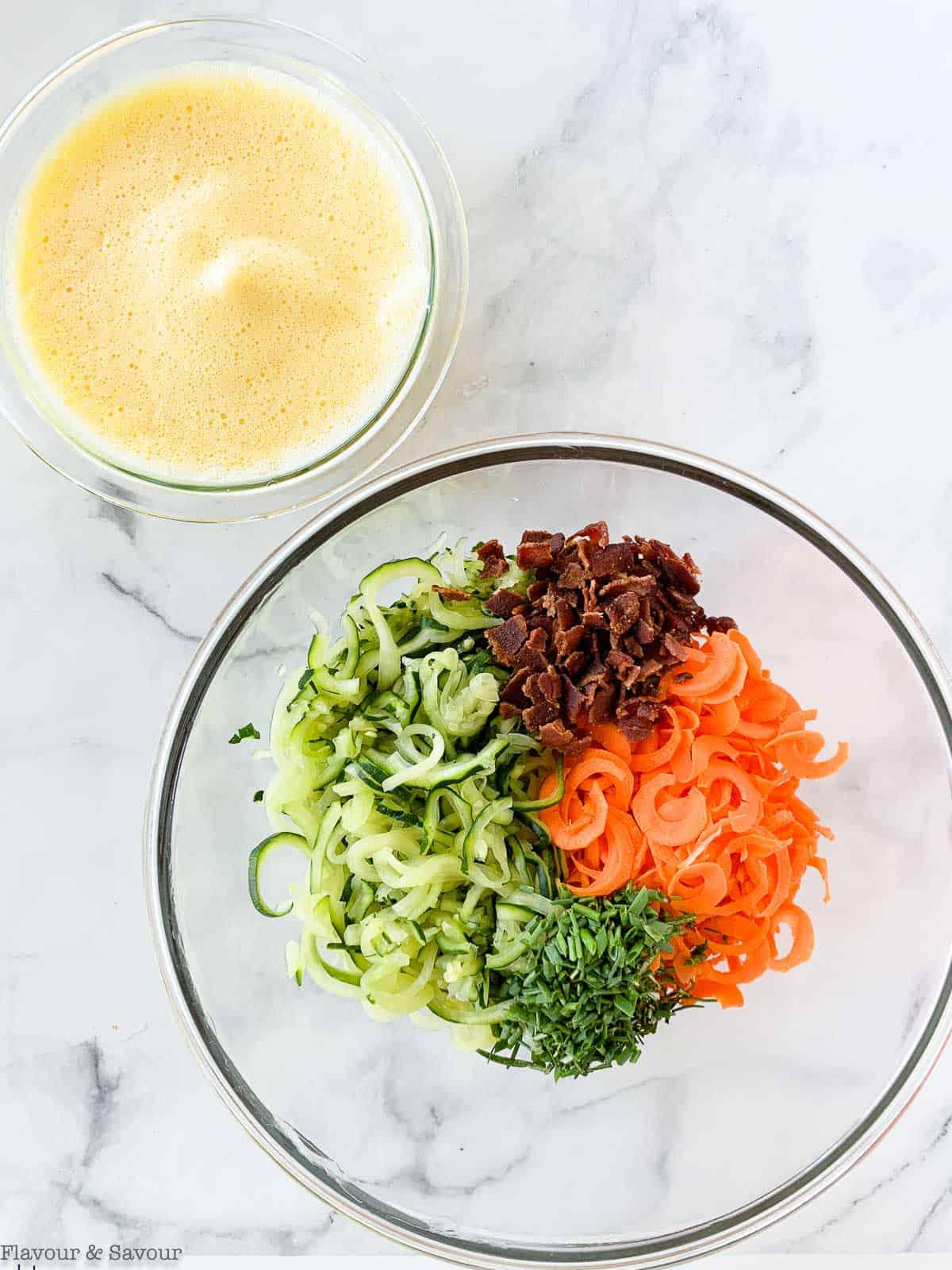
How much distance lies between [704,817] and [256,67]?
135 centimetres

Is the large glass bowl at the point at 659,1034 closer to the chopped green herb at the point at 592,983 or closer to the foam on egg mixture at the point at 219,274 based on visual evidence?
the foam on egg mixture at the point at 219,274

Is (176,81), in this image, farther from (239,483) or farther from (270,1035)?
(270,1035)

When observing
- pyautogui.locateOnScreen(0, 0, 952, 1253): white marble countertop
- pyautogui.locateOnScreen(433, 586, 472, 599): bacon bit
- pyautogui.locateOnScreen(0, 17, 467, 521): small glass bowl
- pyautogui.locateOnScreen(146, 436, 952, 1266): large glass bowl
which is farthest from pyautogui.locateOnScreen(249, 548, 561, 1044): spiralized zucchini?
pyautogui.locateOnScreen(0, 0, 952, 1253): white marble countertop

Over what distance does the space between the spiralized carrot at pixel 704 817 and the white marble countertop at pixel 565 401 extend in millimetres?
551

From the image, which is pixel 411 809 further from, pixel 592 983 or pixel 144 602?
pixel 144 602

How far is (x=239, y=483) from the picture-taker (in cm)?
173

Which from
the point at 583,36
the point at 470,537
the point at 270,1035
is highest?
the point at 583,36

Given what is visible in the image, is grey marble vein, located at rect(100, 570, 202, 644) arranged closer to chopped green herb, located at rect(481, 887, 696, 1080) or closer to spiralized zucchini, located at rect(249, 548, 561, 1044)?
spiralized zucchini, located at rect(249, 548, 561, 1044)

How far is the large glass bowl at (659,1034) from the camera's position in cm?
170

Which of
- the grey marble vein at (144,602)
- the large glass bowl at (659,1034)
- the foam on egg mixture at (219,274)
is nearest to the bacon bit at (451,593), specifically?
the large glass bowl at (659,1034)

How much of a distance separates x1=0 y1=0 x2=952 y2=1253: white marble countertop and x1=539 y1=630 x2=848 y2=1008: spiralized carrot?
1.81 feet

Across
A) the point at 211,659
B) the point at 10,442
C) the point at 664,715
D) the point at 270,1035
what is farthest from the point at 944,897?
the point at 10,442

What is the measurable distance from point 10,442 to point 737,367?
4.12 feet

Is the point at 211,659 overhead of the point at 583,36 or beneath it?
beneath
